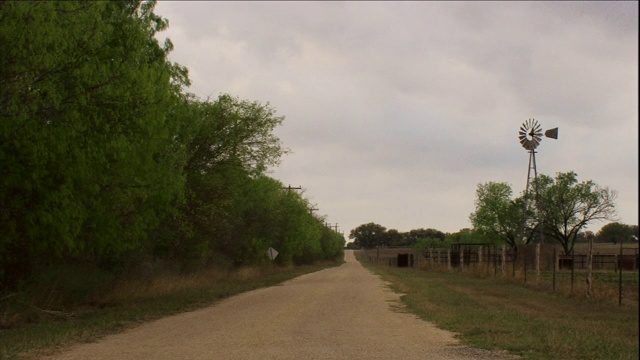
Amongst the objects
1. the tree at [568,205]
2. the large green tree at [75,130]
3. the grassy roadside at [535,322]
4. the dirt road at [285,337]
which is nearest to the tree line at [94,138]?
the large green tree at [75,130]

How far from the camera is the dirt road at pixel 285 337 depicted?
33.7ft

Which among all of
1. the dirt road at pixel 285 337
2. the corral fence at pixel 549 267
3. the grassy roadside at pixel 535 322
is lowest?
the dirt road at pixel 285 337

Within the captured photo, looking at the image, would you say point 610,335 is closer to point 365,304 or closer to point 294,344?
point 294,344

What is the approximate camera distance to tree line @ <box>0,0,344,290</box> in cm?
1191

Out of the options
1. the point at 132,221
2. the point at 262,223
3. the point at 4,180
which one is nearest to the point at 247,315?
the point at 132,221

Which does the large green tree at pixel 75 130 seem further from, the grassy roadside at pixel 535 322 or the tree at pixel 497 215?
the tree at pixel 497 215

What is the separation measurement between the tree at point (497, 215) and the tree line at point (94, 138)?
61.8 metres

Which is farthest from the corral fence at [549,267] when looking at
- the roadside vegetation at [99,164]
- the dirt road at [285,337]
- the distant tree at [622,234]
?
the roadside vegetation at [99,164]

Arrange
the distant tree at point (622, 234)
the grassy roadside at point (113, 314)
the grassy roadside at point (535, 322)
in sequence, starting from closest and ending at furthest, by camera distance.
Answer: the grassy roadside at point (535, 322) < the grassy roadside at point (113, 314) < the distant tree at point (622, 234)

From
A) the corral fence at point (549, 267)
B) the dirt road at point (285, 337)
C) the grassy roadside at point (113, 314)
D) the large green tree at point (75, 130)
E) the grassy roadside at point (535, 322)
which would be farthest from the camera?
the corral fence at point (549, 267)

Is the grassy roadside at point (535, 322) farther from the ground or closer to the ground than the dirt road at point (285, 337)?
farther from the ground

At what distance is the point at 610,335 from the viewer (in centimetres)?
1282

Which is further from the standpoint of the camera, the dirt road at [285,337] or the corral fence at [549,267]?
the corral fence at [549,267]

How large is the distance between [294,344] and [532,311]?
9551 mm
